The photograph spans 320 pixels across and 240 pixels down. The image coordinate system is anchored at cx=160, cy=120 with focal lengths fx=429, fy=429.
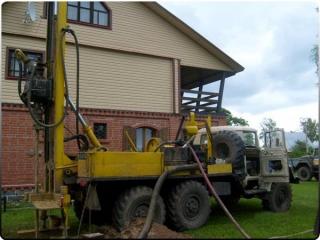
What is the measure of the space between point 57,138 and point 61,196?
1.23 metres

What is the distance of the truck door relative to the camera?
1170cm

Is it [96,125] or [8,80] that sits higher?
[8,80]

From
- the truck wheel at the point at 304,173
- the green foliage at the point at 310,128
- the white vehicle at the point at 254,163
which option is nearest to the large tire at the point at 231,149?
the white vehicle at the point at 254,163

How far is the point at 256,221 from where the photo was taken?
10.0 meters

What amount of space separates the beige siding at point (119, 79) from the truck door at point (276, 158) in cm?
735

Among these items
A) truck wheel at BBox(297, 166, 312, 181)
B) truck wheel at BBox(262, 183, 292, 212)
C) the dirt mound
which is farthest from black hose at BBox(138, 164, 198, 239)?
truck wheel at BBox(297, 166, 312, 181)

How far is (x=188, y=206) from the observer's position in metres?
9.23

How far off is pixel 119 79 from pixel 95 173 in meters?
10.1

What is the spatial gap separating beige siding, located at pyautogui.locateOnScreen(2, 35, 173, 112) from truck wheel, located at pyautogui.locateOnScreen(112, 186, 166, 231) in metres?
8.69

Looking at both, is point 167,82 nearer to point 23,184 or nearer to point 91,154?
point 23,184

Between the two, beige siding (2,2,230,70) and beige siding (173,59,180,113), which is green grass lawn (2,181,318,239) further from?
beige siding (2,2,230,70)

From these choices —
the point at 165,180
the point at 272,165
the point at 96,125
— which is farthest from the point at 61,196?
the point at 96,125

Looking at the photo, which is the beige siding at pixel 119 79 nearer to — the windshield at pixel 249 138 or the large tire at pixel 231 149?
the windshield at pixel 249 138

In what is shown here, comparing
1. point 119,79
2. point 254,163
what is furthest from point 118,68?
point 254,163
